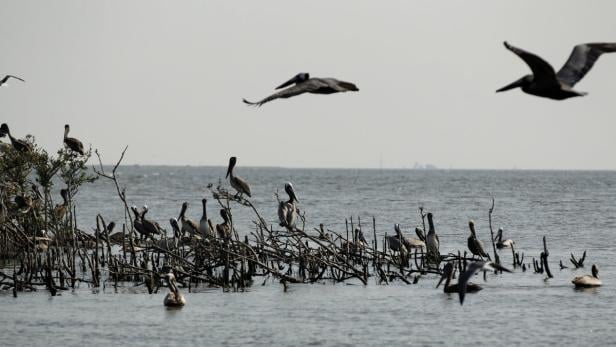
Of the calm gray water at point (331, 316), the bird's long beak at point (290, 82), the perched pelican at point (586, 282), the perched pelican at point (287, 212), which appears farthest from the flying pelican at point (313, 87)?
the perched pelican at point (586, 282)

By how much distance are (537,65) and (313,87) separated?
2.56 metres

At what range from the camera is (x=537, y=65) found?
1109cm

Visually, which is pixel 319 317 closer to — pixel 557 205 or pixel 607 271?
pixel 607 271

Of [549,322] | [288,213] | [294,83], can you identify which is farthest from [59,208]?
[294,83]

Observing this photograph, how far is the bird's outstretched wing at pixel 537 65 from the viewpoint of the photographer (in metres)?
10.7

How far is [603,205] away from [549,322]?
51.3 meters

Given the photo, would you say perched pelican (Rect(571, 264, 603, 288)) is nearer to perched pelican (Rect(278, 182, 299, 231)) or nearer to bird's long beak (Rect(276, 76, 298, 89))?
perched pelican (Rect(278, 182, 299, 231))

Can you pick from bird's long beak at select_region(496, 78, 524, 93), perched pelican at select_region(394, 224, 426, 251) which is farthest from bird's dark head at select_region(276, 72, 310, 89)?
perched pelican at select_region(394, 224, 426, 251)

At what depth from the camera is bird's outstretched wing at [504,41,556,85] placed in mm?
10680

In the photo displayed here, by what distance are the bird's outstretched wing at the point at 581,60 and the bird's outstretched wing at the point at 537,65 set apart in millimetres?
708

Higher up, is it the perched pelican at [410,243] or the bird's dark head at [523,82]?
the bird's dark head at [523,82]

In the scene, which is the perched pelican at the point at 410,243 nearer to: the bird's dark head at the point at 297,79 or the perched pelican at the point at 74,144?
the perched pelican at the point at 74,144

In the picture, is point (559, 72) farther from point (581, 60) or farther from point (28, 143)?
point (28, 143)

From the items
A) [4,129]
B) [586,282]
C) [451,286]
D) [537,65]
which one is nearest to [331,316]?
[451,286]
